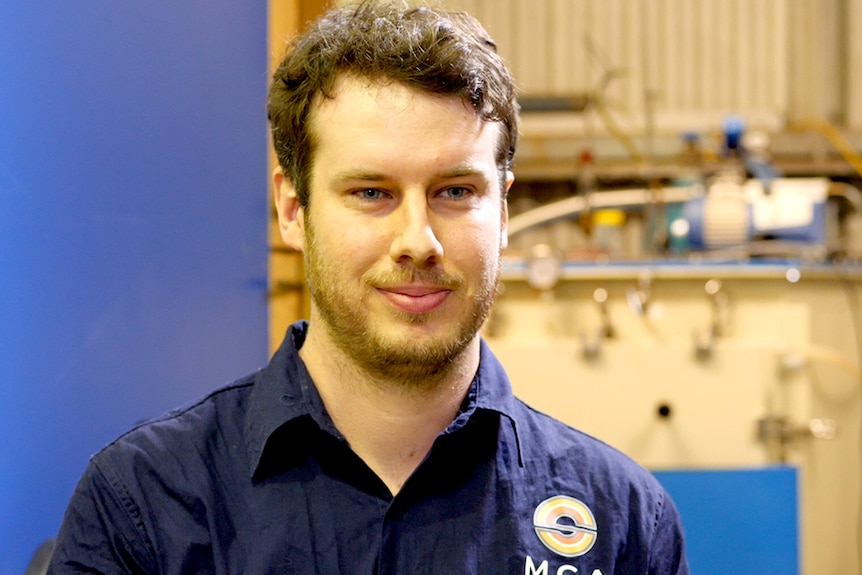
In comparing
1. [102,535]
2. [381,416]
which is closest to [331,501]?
[381,416]

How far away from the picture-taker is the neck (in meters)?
1.00

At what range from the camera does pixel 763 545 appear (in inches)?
74.5

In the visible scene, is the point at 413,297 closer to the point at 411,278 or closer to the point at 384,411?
the point at 411,278

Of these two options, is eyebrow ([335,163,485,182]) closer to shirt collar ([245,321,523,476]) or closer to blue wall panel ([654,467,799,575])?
shirt collar ([245,321,523,476])

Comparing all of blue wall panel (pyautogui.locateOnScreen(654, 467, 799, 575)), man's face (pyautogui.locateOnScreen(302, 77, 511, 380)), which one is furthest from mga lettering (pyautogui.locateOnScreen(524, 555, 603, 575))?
blue wall panel (pyautogui.locateOnScreen(654, 467, 799, 575))

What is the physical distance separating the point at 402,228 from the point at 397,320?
9cm

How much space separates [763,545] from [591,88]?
8.14ft

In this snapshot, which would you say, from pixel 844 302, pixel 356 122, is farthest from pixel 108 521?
pixel 844 302

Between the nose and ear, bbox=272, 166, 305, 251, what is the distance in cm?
17

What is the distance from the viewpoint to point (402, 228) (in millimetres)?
937

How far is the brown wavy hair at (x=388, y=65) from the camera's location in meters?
0.96

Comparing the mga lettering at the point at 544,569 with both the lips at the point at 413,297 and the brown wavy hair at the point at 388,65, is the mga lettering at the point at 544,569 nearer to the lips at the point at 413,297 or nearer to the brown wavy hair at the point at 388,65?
the lips at the point at 413,297

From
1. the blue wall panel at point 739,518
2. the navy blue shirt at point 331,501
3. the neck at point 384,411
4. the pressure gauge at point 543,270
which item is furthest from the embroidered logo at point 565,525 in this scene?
the pressure gauge at point 543,270

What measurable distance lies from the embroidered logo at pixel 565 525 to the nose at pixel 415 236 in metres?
0.30
